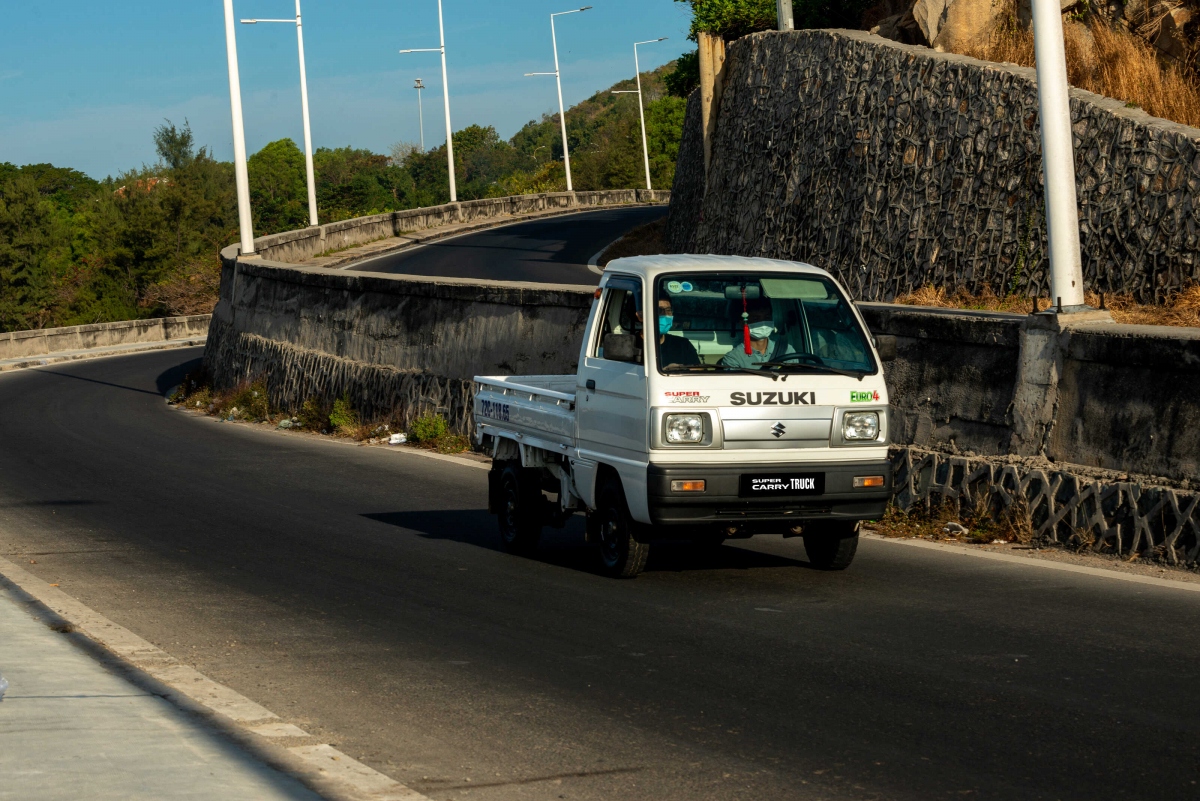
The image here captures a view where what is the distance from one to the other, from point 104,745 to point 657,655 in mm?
2923

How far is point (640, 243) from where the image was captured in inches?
1929

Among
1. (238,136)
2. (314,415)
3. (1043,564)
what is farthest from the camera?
(238,136)

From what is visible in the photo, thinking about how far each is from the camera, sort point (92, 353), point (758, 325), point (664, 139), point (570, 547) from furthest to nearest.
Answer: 1. point (664, 139)
2. point (92, 353)
3. point (570, 547)
4. point (758, 325)

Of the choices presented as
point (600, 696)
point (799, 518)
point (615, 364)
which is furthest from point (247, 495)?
point (600, 696)

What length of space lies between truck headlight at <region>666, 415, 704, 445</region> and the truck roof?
115cm

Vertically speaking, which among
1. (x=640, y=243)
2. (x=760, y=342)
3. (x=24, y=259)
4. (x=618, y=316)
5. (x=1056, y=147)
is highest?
(x=24, y=259)

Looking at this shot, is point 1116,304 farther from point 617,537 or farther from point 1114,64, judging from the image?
point 617,537

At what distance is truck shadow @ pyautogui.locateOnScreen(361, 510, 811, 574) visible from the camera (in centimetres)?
1043

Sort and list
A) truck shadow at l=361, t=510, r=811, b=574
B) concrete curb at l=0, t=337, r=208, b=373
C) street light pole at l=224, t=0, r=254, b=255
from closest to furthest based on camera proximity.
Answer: truck shadow at l=361, t=510, r=811, b=574, street light pole at l=224, t=0, r=254, b=255, concrete curb at l=0, t=337, r=208, b=373

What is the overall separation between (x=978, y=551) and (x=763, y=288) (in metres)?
2.64

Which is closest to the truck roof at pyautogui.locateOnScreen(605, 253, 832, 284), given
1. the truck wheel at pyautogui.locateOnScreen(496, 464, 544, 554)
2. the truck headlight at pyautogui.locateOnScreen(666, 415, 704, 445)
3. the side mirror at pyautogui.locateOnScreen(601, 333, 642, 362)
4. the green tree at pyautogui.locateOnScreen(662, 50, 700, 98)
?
the side mirror at pyautogui.locateOnScreen(601, 333, 642, 362)

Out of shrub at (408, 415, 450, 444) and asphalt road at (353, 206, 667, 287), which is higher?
asphalt road at (353, 206, 667, 287)

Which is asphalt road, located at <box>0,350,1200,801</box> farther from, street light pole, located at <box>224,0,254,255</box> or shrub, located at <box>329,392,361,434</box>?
street light pole, located at <box>224,0,254,255</box>

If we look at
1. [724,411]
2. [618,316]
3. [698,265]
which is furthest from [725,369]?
[618,316]
